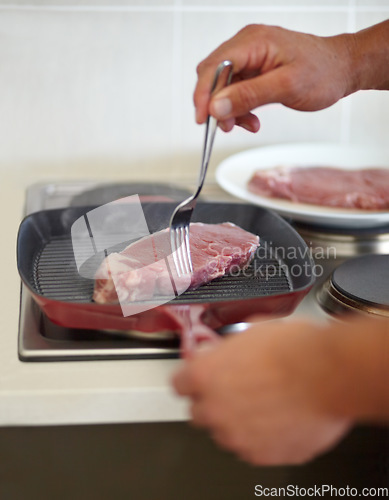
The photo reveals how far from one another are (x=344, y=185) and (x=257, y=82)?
0.34 metres

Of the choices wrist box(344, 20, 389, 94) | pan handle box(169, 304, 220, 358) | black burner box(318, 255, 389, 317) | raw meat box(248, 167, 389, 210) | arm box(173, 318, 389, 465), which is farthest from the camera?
raw meat box(248, 167, 389, 210)

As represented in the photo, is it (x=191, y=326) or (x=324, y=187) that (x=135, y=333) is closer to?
(x=191, y=326)

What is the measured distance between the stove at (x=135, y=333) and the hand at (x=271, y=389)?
0.50ft

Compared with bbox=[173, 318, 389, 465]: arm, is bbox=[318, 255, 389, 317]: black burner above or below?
below

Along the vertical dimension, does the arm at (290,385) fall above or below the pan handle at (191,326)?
above

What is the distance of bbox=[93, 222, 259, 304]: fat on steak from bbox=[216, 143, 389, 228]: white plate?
15 cm

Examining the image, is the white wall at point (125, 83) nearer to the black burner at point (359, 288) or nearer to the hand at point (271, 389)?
the black burner at point (359, 288)

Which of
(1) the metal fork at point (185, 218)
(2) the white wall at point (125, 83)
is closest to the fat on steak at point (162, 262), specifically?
(1) the metal fork at point (185, 218)

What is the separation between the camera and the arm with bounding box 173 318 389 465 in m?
0.40

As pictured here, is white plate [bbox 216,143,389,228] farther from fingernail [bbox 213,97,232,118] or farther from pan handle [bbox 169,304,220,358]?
pan handle [bbox 169,304,220,358]

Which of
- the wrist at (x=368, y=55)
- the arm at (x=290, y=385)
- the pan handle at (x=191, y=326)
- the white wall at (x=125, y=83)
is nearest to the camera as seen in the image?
the arm at (x=290, y=385)

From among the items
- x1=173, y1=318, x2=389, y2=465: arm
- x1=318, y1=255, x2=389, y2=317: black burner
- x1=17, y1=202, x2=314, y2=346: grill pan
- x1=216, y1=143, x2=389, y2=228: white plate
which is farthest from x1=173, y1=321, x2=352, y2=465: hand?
x1=216, y1=143, x2=389, y2=228: white plate

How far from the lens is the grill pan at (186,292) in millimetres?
561

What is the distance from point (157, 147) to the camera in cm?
115
